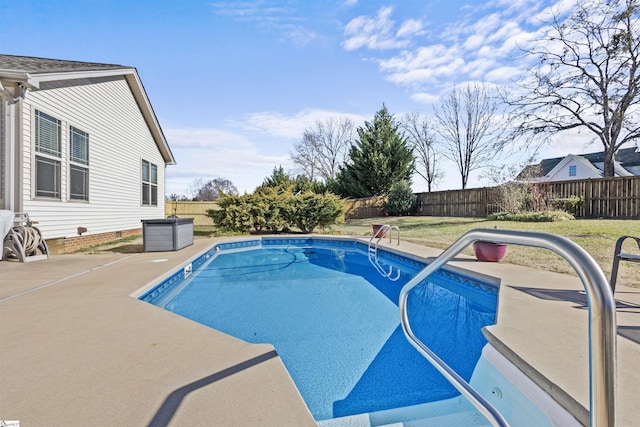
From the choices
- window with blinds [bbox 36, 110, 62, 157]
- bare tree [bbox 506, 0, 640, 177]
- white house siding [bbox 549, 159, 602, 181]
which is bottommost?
window with blinds [bbox 36, 110, 62, 157]

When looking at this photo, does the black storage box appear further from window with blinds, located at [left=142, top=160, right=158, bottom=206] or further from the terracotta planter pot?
the terracotta planter pot

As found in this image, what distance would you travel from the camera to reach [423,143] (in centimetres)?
2833

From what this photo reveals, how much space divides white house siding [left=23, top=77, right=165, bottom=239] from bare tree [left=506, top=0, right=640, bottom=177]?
17.1 m

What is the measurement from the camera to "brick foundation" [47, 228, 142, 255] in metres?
6.94

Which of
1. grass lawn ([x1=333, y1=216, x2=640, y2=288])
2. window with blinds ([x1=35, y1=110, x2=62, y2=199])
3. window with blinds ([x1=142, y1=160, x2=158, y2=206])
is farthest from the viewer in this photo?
window with blinds ([x1=142, y1=160, x2=158, y2=206])

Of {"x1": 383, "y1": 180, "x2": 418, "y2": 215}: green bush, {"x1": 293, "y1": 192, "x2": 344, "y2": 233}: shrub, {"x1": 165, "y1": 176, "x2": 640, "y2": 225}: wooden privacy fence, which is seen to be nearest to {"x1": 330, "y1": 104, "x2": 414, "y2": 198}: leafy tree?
{"x1": 165, "y1": 176, "x2": 640, "y2": 225}: wooden privacy fence

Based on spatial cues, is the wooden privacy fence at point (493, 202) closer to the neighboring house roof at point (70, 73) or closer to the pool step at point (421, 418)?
the neighboring house roof at point (70, 73)

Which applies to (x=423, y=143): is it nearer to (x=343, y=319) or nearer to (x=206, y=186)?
(x=206, y=186)

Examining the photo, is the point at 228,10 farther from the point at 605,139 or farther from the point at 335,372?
the point at 605,139

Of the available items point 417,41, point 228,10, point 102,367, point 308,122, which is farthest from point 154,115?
point 308,122

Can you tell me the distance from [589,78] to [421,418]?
1819cm

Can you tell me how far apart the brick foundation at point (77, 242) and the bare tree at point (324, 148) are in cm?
2476

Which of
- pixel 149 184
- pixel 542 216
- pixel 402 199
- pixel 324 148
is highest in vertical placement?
pixel 324 148

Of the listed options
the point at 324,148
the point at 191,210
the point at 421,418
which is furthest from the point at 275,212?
the point at 324,148
